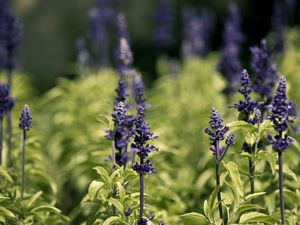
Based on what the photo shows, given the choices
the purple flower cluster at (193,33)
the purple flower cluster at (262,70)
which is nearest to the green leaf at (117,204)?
the purple flower cluster at (262,70)

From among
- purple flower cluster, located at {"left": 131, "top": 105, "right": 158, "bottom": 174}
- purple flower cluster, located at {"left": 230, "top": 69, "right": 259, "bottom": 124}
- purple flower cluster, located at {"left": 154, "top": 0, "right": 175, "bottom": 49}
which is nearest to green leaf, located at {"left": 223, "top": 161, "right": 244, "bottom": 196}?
purple flower cluster, located at {"left": 230, "top": 69, "right": 259, "bottom": 124}

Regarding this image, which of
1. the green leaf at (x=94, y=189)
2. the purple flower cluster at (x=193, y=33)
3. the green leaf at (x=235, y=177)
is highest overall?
the purple flower cluster at (x=193, y=33)

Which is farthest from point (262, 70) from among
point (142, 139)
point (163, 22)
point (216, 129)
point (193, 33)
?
point (193, 33)

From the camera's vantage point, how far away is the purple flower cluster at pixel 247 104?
413cm

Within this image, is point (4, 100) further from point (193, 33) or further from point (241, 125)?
point (193, 33)

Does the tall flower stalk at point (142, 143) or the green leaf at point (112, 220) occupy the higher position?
the tall flower stalk at point (142, 143)

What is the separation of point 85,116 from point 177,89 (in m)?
2.03

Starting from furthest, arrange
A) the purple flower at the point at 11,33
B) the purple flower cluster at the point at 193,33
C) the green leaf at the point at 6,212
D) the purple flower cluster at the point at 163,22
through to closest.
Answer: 1. the purple flower cluster at the point at 193,33
2. the purple flower cluster at the point at 163,22
3. the purple flower at the point at 11,33
4. the green leaf at the point at 6,212

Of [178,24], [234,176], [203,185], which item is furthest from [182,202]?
[178,24]

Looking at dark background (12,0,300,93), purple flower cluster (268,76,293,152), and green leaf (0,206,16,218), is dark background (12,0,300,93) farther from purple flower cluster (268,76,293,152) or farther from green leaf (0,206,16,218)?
purple flower cluster (268,76,293,152)

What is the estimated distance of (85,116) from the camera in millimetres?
7738

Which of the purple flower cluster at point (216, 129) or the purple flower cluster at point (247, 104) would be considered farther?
the purple flower cluster at point (247, 104)

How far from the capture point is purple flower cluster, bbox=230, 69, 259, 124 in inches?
163

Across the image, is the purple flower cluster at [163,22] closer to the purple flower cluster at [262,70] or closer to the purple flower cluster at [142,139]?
the purple flower cluster at [262,70]
